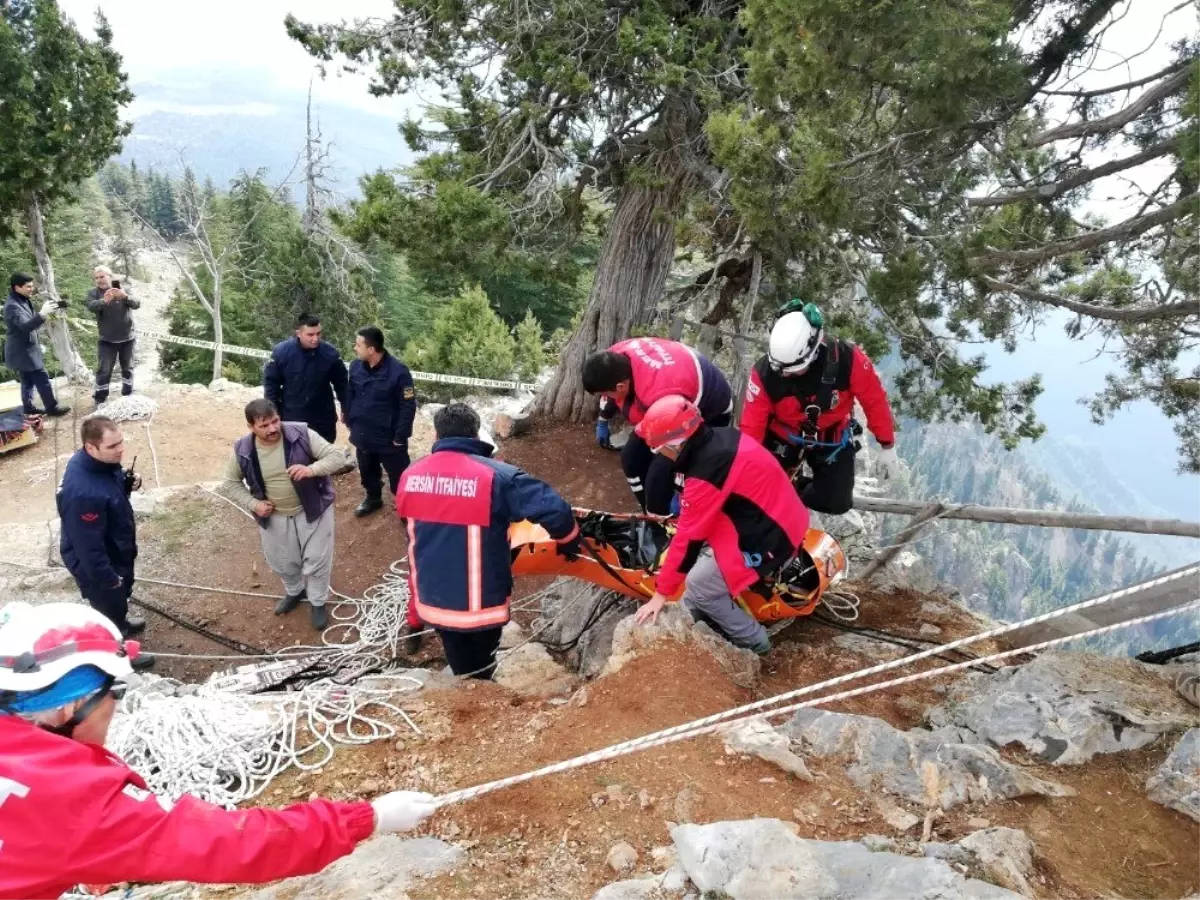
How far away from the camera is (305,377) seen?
713cm

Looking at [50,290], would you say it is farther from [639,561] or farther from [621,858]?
[621,858]

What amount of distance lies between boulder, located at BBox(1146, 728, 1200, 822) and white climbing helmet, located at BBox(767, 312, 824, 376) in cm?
265

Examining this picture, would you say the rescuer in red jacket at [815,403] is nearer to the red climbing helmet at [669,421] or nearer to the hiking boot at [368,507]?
the red climbing helmet at [669,421]

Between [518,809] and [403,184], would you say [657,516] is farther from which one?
[403,184]

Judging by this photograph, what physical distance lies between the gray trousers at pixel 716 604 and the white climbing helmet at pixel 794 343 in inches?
50.1

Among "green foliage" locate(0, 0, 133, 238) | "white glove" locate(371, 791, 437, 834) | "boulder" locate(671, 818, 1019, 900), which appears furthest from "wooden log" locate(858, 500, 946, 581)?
"green foliage" locate(0, 0, 133, 238)

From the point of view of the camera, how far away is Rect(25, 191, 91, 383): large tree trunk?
10930 millimetres

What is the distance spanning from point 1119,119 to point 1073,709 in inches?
131

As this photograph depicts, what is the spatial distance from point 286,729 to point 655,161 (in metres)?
6.60

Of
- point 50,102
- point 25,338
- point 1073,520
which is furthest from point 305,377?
point 50,102

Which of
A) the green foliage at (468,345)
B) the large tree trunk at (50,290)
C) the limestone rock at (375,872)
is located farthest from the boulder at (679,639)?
the green foliage at (468,345)

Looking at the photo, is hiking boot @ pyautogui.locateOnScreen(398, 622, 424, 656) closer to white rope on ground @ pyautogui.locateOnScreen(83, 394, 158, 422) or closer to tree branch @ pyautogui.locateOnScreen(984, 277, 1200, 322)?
tree branch @ pyautogui.locateOnScreen(984, 277, 1200, 322)

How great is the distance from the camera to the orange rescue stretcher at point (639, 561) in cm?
476

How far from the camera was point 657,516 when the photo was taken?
5.04 metres
